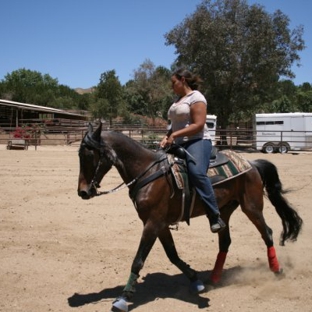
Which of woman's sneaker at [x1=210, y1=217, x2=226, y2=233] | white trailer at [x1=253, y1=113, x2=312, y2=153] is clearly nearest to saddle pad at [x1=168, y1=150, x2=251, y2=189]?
woman's sneaker at [x1=210, y1=217, x2=226, y2=233]

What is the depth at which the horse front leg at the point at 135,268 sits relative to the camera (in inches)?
131

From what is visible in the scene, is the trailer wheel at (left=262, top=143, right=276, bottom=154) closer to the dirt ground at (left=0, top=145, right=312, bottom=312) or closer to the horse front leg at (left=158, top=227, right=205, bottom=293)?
the dirt ground at (left=0, top=145, right=312, bottom=312)

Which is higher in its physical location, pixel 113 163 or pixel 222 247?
pixel 113 163

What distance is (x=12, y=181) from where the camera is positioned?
10812 mm

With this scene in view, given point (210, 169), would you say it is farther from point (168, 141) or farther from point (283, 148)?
point (283, 148)

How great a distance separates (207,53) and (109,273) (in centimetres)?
2359

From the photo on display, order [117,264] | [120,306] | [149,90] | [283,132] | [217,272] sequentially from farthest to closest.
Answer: [149,90] < [283,132] < [117,264] < [217,272] < [120,306]

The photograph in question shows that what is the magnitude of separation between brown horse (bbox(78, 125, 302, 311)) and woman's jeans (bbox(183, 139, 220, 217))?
200mm

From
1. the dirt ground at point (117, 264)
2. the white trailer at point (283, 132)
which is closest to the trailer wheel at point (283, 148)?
the white trailer at point (283, 132)

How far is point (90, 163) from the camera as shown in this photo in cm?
351

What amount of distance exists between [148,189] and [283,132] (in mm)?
23286

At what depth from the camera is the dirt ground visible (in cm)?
363

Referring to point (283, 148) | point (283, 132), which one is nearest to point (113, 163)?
point (283, 148)

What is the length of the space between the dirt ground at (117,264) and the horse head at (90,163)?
1159 millimetres
